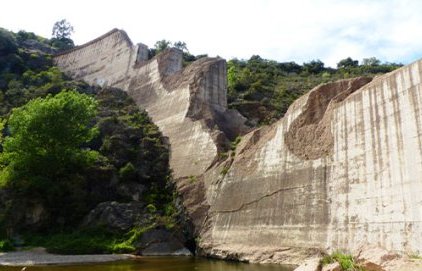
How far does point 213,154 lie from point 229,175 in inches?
111

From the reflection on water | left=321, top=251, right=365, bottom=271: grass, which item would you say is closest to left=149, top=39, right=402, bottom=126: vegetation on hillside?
the reflection on water

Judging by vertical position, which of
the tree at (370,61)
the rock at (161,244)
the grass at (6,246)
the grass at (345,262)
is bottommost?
the grass at (6,246)

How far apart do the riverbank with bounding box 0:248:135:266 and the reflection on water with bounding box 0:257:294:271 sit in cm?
143

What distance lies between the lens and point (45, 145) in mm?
28969

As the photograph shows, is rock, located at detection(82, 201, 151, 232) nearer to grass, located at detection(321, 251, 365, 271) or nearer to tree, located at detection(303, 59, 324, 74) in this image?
grass, located at detection(321, 251, 365, 271)

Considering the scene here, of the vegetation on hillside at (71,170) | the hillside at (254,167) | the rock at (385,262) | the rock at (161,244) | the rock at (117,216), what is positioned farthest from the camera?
the vegetation on hillside at (71,170)

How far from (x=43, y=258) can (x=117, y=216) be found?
5474 mm

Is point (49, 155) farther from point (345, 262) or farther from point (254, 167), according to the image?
point (345, 262)

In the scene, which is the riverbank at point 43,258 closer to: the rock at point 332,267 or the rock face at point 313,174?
the rock face at point 313,174

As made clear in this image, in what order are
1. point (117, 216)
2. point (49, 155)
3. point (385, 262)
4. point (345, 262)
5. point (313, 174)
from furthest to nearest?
point (49, 155), point (117, 216), point (313, 174), point (345, 262), point (385, 262)

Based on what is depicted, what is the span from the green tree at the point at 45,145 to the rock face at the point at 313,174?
6823 mm

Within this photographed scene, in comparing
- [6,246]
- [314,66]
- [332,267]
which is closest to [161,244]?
[6,246]

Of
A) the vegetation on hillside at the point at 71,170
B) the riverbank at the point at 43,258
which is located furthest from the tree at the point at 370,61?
the riverbank at the point at 43,258

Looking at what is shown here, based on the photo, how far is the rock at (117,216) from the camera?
2558 cm
